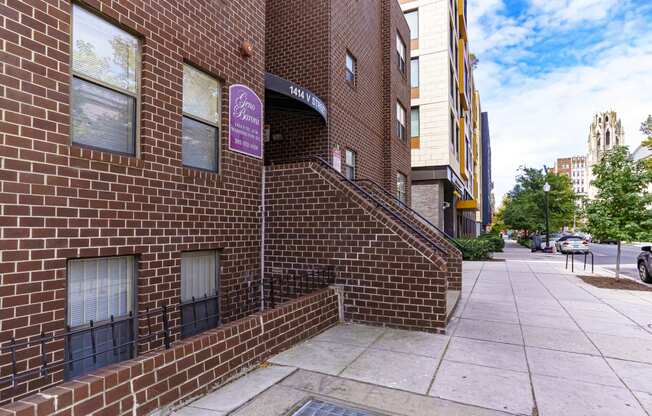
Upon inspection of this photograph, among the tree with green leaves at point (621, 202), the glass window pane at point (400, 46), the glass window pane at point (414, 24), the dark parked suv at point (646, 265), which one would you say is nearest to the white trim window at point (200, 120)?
the glass window pane at point (400, 46)

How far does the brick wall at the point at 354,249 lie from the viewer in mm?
6578

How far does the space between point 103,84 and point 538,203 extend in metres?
40.9

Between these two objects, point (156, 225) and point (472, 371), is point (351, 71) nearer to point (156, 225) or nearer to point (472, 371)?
point (156, 225)

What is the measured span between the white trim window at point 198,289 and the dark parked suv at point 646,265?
1498cm

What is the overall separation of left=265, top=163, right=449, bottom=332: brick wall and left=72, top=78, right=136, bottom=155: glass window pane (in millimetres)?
3197

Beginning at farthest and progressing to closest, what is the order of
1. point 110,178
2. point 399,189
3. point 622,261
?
point 622,261
point 399,189
point 110,178

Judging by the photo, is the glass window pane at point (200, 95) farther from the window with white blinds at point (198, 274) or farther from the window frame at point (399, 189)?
the window frame at point (399, 189)

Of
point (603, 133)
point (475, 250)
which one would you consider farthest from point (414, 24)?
point (603, 133)

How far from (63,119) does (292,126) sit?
681 cm

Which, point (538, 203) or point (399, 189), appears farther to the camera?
point (538, 203)

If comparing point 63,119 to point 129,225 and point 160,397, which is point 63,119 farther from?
point 160,397

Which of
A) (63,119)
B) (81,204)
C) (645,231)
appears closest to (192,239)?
(81,204)

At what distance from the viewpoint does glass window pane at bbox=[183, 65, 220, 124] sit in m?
5.96

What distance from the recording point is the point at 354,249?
7.14 meters
